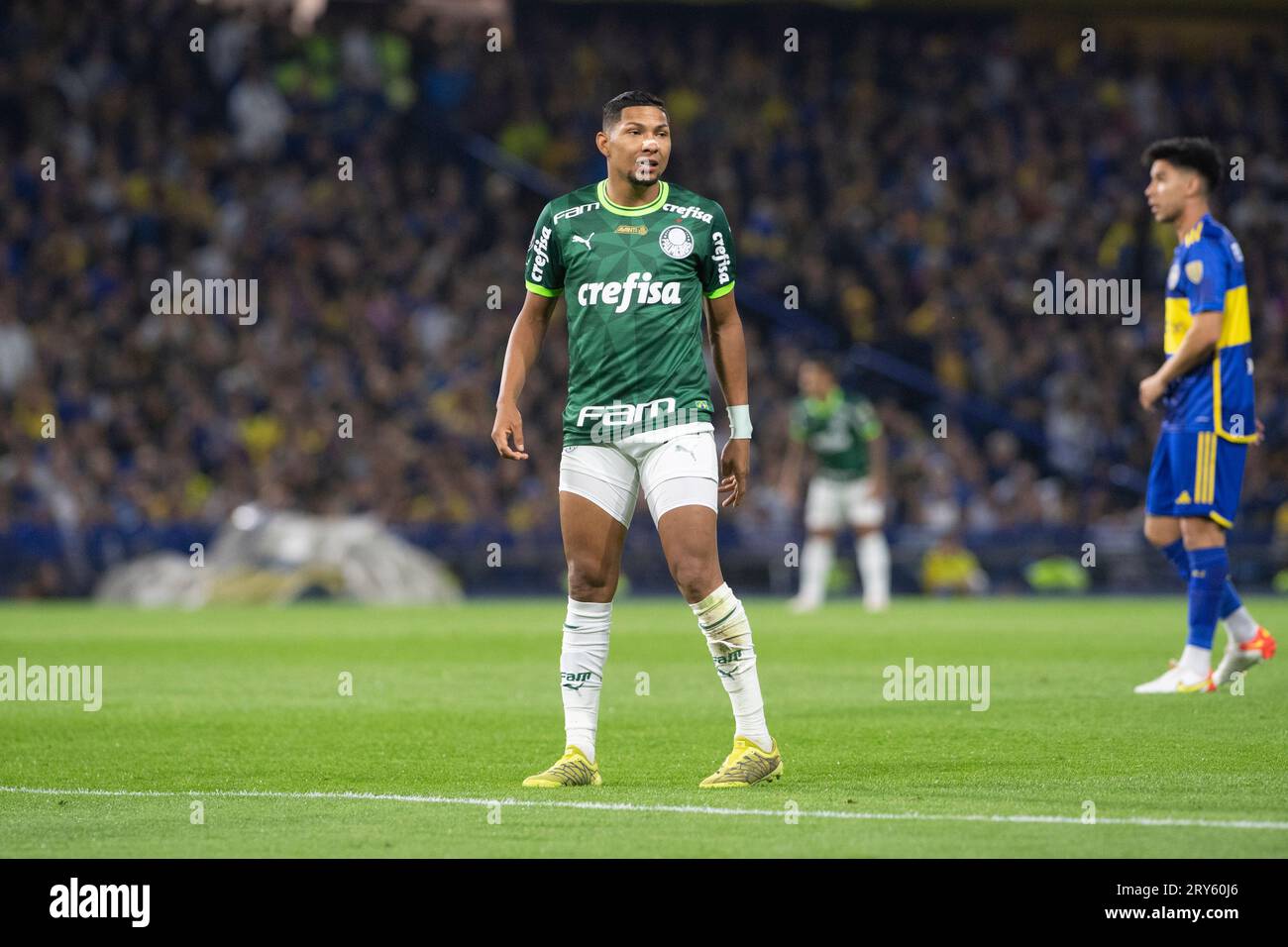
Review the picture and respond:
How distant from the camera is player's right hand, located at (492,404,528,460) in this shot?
24.4ft

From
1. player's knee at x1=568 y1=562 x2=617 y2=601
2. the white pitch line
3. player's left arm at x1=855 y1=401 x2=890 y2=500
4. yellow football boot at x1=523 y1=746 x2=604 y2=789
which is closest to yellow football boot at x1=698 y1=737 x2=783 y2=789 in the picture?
yellow football boot at x1=523 y1=746 x2=604 y2=789

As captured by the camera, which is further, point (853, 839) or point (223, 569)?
point (223, 569)

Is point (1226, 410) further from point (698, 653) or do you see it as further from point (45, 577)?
point (45, 577)

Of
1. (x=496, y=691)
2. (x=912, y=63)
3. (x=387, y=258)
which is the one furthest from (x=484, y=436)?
(x=496, y=691)

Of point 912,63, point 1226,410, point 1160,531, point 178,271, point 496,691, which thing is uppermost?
point 912,63

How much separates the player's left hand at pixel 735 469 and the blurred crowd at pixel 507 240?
16.0 metres

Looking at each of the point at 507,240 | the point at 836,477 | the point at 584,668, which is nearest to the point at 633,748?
the point at 584,668

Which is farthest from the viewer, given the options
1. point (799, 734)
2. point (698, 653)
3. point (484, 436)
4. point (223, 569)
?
point (484, 436)

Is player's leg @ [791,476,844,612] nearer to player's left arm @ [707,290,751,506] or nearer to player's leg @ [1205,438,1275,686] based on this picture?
player's leg @ [1205,438,1275,686]

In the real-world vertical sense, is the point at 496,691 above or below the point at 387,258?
below

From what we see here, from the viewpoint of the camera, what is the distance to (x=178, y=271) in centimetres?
2569

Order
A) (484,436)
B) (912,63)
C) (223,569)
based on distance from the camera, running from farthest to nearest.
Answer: (912,63) < (484,436) < (223,569)

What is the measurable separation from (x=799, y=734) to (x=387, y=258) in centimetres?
1855

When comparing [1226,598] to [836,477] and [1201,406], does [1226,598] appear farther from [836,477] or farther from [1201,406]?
[836,477]
